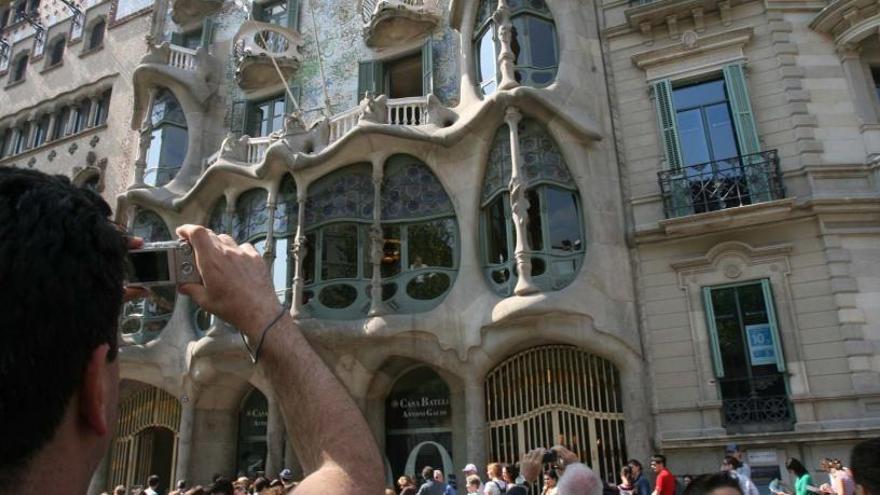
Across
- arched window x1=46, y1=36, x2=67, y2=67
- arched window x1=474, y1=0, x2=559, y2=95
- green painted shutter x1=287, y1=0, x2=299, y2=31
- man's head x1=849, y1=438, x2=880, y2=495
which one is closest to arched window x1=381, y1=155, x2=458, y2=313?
arched window x1=474, y1=0, x2=559, y2=95

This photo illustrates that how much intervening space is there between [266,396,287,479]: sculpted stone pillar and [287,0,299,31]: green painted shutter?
431 inches

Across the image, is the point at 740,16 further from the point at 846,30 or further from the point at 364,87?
the point at 364,87

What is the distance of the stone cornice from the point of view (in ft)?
43.3

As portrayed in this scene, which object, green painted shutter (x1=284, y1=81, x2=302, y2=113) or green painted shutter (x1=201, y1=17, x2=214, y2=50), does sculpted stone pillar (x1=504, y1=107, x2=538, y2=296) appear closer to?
green painted shutter (x1=284, y1=81, x2=302, y2=113)

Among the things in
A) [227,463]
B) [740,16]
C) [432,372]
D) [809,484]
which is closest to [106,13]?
[227,463]

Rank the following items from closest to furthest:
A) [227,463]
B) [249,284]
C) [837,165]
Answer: [249,284]
[837,165]
[227,463]

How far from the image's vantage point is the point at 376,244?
1394 cm

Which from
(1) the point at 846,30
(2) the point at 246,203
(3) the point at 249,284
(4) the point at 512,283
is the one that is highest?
(1) the point at 846,30

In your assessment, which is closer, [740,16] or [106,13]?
[740,16]

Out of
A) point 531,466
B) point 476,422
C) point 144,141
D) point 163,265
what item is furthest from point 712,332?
point 144,141

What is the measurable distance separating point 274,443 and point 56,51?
1965 cm

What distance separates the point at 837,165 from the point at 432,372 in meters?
9.10

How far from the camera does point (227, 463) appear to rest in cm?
1531

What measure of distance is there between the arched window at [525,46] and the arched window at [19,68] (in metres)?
20.8
